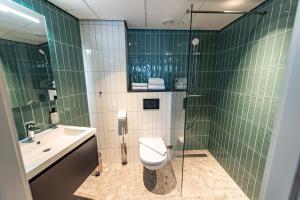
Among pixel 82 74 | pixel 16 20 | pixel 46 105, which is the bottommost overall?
pixel 46 105

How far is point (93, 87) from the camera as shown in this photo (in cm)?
205

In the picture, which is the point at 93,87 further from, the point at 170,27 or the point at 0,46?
the point at 170,27

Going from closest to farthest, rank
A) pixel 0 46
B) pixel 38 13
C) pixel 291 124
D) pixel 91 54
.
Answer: pixel 291 124 < pixel 0 46 < pixel 38 13 < pixel 91 54

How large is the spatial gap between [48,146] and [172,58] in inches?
82.3

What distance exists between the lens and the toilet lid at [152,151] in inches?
66.9

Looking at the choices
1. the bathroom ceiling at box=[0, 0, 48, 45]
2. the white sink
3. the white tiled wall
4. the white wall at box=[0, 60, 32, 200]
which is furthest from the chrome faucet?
the white wall at box=[0, 60, 32, 200]

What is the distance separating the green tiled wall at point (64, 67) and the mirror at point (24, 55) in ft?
0.25

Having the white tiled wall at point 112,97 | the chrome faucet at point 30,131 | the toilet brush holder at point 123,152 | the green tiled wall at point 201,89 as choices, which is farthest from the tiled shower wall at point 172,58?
the chrome faucet at point 30,131

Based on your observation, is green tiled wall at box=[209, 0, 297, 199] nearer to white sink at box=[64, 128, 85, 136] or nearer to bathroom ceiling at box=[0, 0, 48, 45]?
white sink at box=[64, 128, 85, 136]

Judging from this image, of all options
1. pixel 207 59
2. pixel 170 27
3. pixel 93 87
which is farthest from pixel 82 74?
pixel 207 59

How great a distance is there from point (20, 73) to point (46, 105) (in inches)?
15.4

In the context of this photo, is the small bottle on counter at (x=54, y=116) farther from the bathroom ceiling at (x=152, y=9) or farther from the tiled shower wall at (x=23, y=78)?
the bathroom ceiling at (x=152, y=9)

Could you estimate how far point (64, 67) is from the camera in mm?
1661

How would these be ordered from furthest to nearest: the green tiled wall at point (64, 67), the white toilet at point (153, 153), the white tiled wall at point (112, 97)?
the white tiled wall at point (112, 97)
the white toilet at point (153, 153)
the green tiled wall at point (64, 67)
